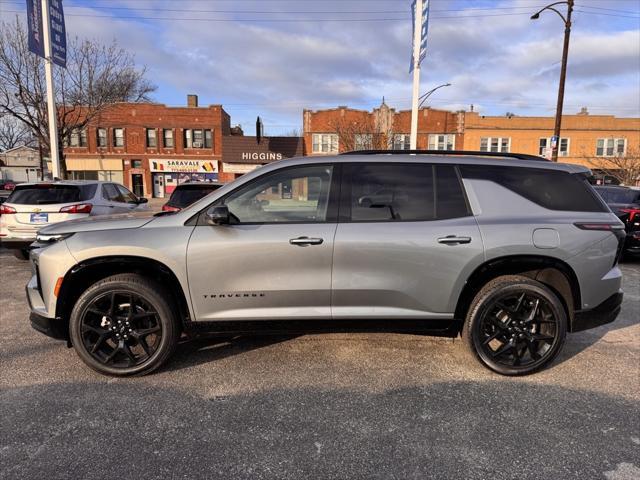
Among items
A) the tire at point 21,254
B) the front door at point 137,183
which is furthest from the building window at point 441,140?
the tire at point 21,254

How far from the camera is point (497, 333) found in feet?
11.5

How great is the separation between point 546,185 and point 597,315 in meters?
1.21

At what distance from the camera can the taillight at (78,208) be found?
712 cm

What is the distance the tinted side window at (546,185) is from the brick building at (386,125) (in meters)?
32.4

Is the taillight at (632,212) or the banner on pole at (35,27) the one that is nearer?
the taillight at (632,212)

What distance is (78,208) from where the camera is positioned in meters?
7.21

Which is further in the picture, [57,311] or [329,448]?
[57,311]

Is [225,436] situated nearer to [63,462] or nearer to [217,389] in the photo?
[217,389]

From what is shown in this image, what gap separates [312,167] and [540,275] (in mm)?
2216

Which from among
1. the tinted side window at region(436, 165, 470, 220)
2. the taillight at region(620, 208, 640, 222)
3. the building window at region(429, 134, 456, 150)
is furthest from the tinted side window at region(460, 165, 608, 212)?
the building window at region(429, 134, 456, 150)

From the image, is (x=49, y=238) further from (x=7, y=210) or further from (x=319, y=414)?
(x=7, y=210)

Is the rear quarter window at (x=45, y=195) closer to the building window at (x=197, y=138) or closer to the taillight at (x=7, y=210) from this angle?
the taillight at (x=7, y=210)

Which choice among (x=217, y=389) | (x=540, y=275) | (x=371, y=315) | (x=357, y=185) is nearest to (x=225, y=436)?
(x=217, y=389)

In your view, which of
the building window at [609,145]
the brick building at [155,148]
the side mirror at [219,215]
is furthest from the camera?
the building window at [609,145]
